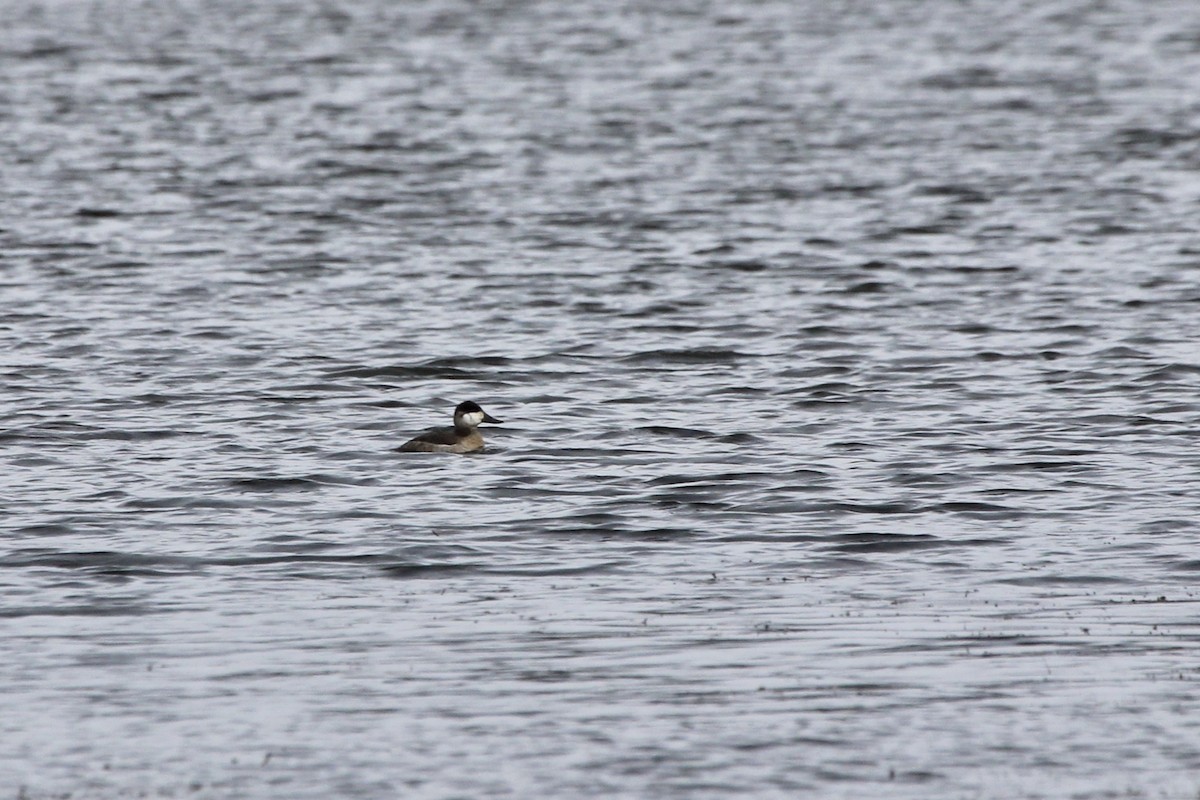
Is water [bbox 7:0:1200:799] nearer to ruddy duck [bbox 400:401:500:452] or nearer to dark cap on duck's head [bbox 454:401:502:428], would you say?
ruddy duck [bbox 400:401:500:452]

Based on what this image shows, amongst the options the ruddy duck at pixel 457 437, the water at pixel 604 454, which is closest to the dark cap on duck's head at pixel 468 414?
the ruddy duck at pixel 457 437

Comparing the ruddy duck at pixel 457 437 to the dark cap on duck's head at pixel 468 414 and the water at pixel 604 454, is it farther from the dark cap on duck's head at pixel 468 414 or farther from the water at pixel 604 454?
the water at pixel 604 454

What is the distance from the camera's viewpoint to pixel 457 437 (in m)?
Result: 19.2

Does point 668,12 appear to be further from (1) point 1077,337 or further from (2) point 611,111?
(1) point 1077,337

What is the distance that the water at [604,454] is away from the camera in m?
11.5

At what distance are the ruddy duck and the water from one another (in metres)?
0.25

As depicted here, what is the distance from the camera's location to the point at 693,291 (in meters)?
29.7

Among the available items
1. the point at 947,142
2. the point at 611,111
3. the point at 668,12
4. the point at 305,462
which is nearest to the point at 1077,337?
the point at 305,462

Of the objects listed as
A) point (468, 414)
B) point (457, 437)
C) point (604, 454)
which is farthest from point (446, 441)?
point (604, 454)

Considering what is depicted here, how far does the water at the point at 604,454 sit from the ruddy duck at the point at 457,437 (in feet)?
0.83

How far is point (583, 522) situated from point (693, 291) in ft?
43.6

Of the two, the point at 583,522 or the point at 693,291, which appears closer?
the point at 583,522

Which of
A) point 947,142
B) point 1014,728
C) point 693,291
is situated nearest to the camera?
point 1014,728

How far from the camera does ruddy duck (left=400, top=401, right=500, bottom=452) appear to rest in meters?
19.1
